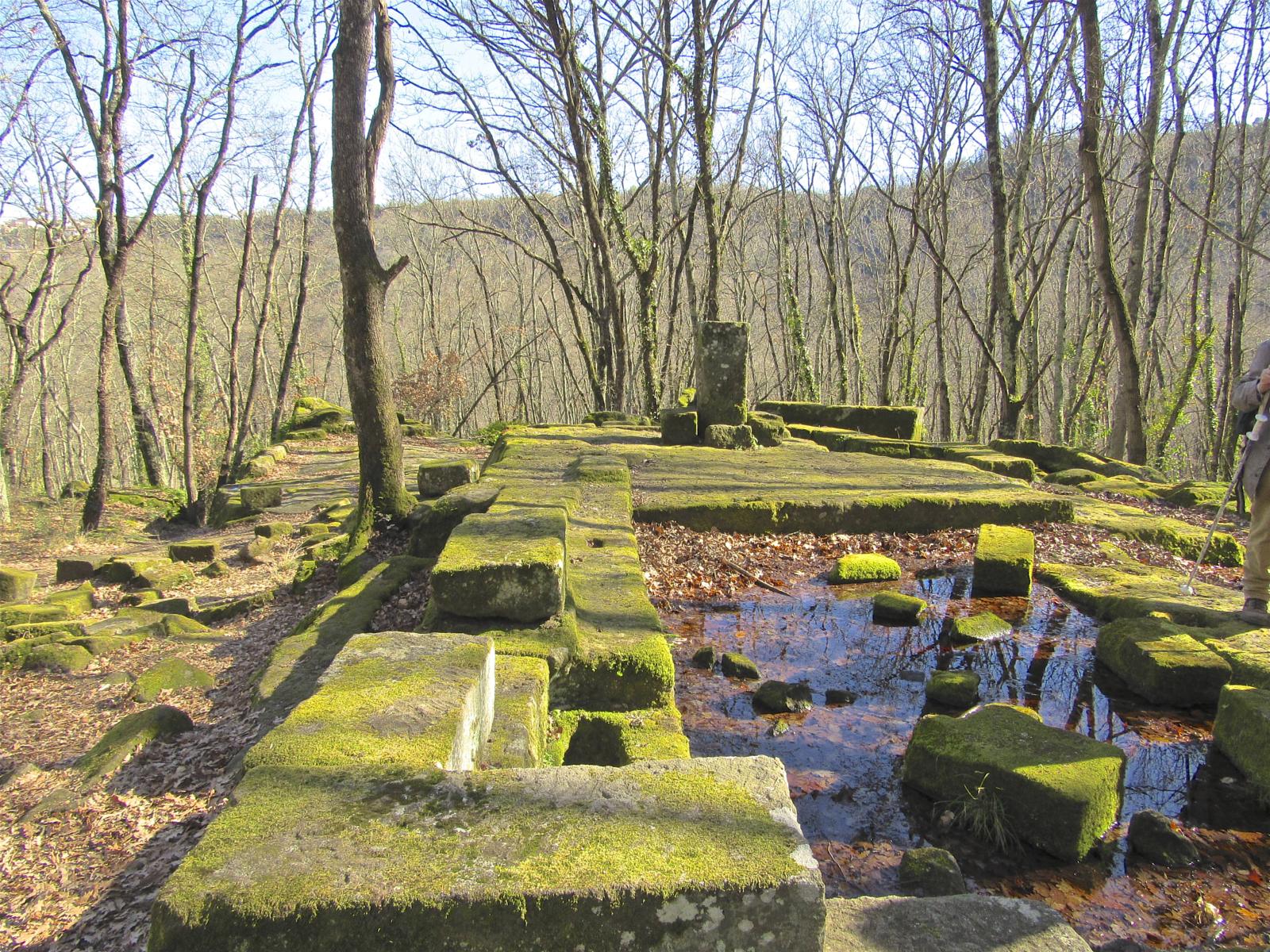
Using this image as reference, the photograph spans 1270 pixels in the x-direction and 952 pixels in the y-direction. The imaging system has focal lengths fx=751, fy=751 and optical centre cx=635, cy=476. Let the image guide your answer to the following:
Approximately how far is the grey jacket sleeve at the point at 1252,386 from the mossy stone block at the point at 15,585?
10.6 m

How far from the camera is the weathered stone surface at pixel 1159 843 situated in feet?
10.3

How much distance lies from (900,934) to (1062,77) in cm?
2199

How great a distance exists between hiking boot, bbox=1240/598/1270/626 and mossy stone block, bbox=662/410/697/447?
24.5 ft

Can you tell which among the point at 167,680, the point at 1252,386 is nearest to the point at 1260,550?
the point at 1252,386

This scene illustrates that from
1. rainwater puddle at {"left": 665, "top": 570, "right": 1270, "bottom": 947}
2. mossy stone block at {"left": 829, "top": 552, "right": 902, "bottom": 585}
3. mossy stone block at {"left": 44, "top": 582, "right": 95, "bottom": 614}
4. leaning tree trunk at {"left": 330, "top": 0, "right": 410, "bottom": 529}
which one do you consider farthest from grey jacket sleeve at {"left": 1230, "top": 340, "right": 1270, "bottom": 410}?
mossy stone block at {"left": 44, "top": 582, "right": 95, "bottom": 614}

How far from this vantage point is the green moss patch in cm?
424

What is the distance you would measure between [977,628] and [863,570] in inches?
56.5

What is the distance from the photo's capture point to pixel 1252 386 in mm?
5082

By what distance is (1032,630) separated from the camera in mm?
5660

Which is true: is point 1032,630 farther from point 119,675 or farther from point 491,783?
point 119,675

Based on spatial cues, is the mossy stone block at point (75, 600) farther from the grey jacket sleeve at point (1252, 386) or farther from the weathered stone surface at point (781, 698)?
the grey jacket sleeve at point (1252, 386)

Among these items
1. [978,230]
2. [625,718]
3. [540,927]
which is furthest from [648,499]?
[978,230]

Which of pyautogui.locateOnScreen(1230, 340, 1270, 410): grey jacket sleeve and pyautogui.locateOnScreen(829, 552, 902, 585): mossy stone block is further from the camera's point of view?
pyautogui.locateOnScreen(829, 552, 902, 585): mossy stone block

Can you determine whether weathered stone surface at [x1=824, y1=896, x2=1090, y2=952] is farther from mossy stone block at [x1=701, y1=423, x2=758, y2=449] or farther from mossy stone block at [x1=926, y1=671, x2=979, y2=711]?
mossy stone block at [x1=701, y1=423, x2=758, y2=449]
